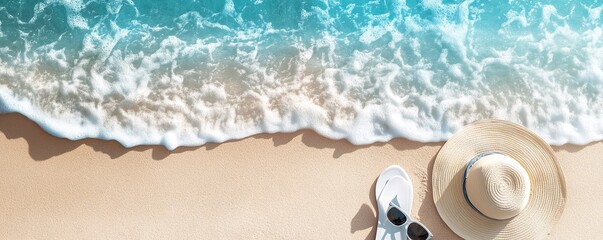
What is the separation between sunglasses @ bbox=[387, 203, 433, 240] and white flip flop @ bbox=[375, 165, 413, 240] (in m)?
0.05

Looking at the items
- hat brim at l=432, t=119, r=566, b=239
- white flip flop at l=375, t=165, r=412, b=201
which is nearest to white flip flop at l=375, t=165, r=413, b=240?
white flip flop at l=375, t=165, r=412, b=201

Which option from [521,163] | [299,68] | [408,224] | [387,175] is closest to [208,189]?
[299,68]

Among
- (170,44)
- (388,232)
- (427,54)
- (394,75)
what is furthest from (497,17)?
(170,44)

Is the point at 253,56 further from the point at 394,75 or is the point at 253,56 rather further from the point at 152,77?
the point at 394,75

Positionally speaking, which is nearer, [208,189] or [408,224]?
[408,224]

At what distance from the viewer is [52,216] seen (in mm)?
4750

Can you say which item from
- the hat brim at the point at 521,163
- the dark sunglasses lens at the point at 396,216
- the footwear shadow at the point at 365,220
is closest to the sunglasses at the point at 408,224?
the dark sunglasses lens at the point at 396,216

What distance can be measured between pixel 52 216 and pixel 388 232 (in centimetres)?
320

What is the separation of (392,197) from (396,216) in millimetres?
194

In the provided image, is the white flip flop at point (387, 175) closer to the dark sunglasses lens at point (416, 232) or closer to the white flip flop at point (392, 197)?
the white flip flop at point (392, 197)

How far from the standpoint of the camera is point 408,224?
4773mm

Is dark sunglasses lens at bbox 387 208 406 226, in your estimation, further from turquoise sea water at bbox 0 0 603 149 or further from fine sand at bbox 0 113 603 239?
turquoise sea water at bbox 0 0 603 149

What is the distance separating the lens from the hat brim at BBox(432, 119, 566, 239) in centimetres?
493

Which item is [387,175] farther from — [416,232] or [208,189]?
[208,189]
